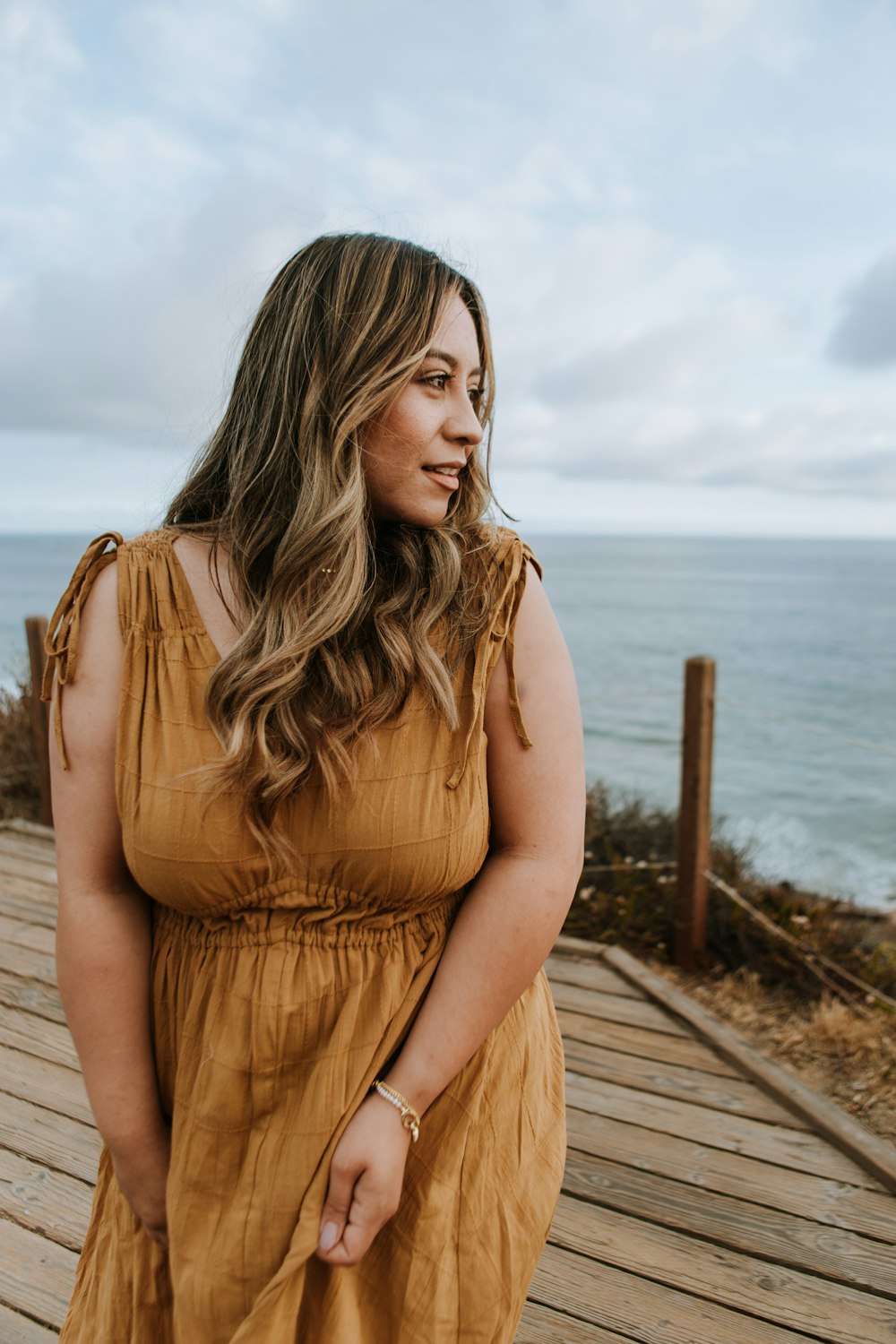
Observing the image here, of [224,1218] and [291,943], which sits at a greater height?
[291,943]

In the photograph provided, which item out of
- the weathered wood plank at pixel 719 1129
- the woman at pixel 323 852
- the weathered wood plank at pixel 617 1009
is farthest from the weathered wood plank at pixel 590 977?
the woman at pixel 323 852

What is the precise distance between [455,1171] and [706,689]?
2514 mm

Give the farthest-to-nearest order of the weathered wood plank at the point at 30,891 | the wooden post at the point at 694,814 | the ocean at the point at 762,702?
the ocean at the point at 762,702 → the weathered wood plank at the point at 30,891 → the wooden post at the point at 694,814

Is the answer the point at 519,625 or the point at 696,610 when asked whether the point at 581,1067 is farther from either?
the point at 696,610

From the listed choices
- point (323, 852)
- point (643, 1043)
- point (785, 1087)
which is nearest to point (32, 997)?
point (643, 1043)

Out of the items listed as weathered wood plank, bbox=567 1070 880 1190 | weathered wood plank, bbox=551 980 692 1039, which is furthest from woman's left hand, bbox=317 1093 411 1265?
weathered wood plank, bbox=551 980 692 1039

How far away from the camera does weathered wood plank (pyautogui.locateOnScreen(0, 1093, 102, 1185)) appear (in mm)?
2266

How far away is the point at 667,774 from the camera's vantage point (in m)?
14.4

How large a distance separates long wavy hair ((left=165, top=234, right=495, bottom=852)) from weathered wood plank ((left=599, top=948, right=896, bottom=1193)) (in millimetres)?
1861

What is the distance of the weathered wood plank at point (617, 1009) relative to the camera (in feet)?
9.58

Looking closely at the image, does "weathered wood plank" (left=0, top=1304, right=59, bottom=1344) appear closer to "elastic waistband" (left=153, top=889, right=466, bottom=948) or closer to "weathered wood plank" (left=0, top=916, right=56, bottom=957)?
"elastic waistband" (left=153, top=889, right=466, bottom=948)

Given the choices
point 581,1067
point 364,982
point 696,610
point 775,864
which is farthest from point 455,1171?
point 696,610

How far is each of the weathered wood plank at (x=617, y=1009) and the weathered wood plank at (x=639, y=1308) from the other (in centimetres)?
105

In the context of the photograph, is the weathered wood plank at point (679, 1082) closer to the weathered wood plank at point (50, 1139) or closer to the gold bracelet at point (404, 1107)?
the weathered wood plank at point (50, 1139)
